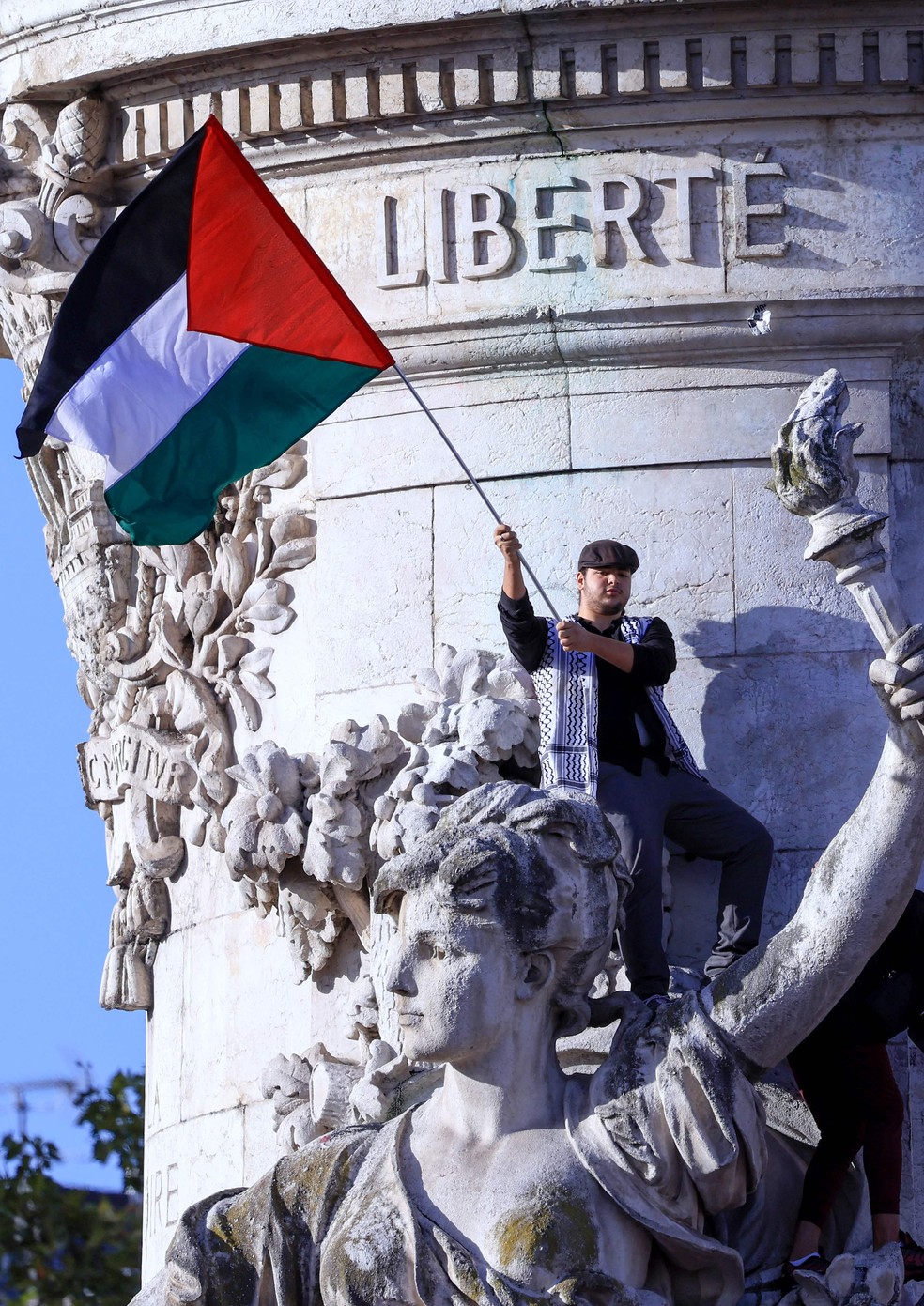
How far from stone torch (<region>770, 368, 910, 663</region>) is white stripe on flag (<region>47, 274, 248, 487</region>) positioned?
2954mm

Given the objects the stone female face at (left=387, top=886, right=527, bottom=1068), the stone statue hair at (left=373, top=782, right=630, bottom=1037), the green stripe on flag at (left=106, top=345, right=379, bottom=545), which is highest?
the green stripe on flag at (left=106, top=345, right=379, bottom=545)

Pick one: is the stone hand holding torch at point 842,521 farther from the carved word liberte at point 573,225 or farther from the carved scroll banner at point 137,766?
the carved scroll banner at point 137,766

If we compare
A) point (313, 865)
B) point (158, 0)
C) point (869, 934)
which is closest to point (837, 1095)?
point (869, 934)

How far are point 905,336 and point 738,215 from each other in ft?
2.75

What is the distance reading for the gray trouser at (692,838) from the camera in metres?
12.7

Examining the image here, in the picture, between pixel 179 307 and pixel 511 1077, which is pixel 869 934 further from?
pixel 179 307

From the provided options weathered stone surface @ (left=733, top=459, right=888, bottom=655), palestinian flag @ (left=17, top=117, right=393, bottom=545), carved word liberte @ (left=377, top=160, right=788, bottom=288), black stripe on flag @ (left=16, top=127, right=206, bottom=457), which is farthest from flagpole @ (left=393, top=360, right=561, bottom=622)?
black stripe on flag @ (left=16, top=127, right=206, bottom=457)

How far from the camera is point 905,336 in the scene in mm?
13766

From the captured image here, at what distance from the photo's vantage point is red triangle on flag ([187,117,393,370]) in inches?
516

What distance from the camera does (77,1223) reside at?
25.1 meters

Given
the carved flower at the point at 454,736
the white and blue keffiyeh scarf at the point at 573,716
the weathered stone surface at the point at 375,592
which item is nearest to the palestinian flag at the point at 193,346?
the weathered stone surface at the point at 375,592

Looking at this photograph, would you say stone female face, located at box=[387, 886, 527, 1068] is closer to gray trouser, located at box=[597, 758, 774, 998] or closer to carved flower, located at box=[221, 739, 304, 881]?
gray trouser, located at box=[597, 758, 774, 998]

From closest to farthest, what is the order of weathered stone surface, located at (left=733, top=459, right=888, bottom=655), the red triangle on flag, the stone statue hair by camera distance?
the stone statue hair, the red triangle on flag, weathered stone surface, located at (left=733, top=459, right=888, bottom=655)

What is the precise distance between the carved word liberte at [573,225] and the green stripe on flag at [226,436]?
44.5 inches
